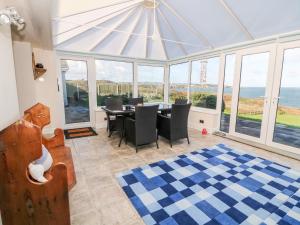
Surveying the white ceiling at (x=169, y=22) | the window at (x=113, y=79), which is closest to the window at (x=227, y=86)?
the white ceiling at (x=169, y=22)

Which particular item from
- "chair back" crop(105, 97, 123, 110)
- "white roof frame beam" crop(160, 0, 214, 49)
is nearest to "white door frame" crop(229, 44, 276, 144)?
"white roof frame beam" crop(160, 0, 214, 49)

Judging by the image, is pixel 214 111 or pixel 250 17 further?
pixel 214 111

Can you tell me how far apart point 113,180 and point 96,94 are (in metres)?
3.33

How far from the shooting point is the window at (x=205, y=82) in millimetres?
4508

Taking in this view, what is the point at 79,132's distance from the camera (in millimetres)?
4336

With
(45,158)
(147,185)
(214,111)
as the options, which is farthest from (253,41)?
(45,158)

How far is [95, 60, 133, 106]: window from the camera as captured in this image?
4.97m

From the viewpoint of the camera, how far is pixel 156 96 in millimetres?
6309

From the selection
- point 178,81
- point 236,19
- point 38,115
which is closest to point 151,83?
point 178,81

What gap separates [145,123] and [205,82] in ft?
9.11

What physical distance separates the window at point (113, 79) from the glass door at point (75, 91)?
40 cm

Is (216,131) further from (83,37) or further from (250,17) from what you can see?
(83,37)

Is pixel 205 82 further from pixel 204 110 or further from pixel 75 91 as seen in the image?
pixel 75 91

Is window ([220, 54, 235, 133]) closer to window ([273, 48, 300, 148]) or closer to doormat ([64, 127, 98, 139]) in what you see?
window ([273, 48, 300, 148])
